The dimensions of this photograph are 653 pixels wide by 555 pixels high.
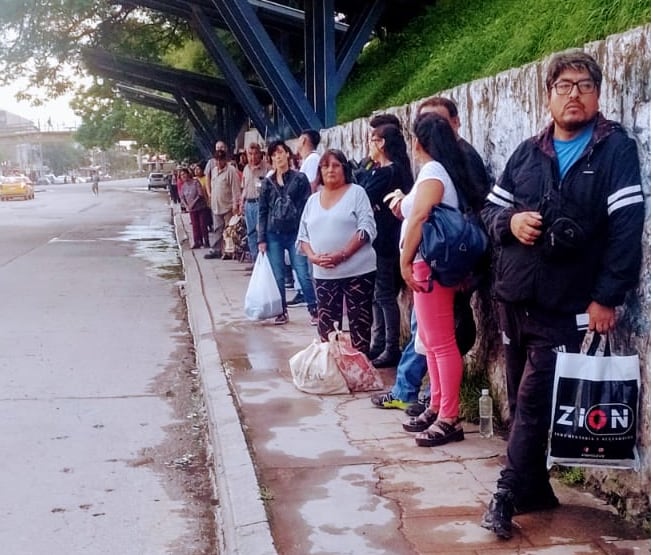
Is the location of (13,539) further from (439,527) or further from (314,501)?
(439,527)

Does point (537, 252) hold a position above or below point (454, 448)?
above

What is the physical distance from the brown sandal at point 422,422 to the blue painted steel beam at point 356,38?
966 cm

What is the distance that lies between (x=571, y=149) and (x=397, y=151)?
2.67m

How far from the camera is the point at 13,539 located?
4.45 metres

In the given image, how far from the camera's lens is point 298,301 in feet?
34.9

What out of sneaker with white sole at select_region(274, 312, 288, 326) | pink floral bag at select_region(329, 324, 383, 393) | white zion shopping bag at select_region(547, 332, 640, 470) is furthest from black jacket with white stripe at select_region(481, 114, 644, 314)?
sneaker with white sole at select_region(274, 312, 288, 326)

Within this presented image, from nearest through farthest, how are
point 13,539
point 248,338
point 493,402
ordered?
point 13,539 → point 493,402 → point 248,338

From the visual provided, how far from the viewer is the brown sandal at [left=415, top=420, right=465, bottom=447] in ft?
17.1

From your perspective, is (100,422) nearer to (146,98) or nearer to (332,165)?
(332,165)

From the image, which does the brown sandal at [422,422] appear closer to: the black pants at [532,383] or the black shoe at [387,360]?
the black pants at [532,383]

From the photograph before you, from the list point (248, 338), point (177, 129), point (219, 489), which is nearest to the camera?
point (219, 489)

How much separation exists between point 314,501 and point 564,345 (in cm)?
142

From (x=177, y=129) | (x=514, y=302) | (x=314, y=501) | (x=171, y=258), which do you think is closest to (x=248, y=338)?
(x=314, y=501)

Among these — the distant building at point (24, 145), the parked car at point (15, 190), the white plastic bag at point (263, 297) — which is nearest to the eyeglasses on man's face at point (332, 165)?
the white plastic bag at point (263, 297)
